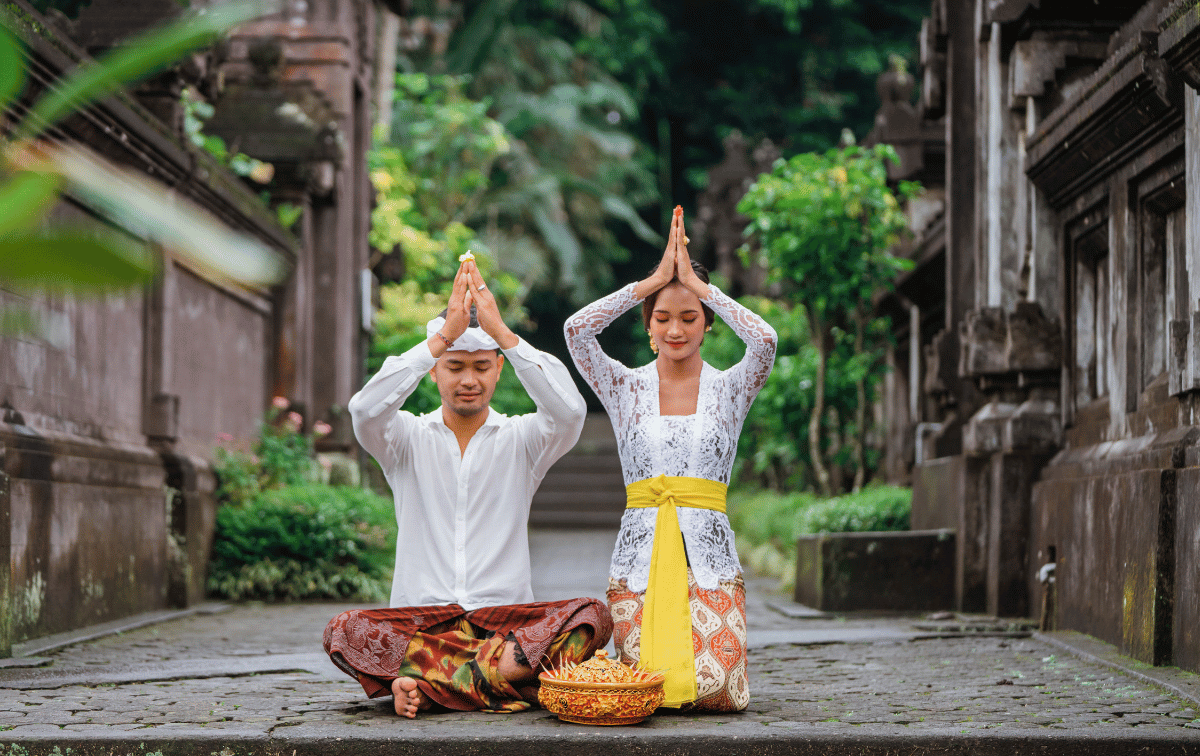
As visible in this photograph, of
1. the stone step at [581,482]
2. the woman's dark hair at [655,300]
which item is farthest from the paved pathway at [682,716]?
the stone step at [581,482]

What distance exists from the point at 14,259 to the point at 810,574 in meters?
9.13

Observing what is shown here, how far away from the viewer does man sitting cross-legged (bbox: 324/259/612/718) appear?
459cm

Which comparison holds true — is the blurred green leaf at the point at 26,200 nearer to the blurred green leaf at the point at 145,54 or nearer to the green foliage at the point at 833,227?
the blurred green leaf at the point at 145,54

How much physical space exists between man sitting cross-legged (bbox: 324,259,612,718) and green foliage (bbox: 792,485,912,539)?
5911 mm

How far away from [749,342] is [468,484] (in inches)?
46.2

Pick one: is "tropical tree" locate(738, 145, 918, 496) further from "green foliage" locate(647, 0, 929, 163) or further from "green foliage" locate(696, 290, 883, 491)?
"green foliage" locate(647, 0, 929, 163)

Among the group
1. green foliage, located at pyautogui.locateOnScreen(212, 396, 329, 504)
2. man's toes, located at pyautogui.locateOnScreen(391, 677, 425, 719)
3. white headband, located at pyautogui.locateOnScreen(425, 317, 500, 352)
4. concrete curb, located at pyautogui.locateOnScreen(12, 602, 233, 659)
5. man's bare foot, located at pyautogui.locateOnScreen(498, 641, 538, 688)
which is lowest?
concrete curb, located at pyautogui.locateOnScreen(12, 602, 233, 659)

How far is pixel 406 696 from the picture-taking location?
15.0ft

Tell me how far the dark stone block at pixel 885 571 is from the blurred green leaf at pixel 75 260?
27.8 feet

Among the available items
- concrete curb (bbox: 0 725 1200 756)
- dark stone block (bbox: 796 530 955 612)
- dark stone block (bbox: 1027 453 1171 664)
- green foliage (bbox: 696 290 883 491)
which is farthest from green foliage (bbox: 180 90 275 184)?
concrete curb (bbox: 0 725 1200 756)

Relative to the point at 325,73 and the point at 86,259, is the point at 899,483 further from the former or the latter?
the point at 86,259

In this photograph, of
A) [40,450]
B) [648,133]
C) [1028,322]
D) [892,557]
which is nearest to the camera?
[40,450]

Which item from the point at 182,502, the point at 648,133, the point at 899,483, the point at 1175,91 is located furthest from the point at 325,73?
the point at 648,133

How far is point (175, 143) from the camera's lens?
30.2ft
